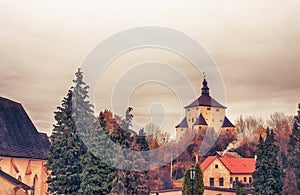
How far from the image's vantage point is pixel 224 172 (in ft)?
210

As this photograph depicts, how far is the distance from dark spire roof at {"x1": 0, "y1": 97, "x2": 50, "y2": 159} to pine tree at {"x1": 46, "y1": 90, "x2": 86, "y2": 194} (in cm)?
775

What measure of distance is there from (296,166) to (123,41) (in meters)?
23.8

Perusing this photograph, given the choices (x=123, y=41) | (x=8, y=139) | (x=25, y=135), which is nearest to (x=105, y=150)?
(x=8, y=139)

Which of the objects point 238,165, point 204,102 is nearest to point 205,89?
point 204,102

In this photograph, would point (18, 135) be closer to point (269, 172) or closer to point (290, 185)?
point (269, 172)

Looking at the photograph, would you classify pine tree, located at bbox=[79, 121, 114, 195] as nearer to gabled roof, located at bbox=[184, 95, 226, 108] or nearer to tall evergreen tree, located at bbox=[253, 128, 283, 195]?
tall evergreen tree, located at bbox=[253, 128, 283, 195]

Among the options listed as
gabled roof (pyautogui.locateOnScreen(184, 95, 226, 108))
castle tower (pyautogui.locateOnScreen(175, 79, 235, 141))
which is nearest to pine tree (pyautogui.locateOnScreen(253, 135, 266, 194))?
castle tower (pyautogui.locateOnScreen(175, 79, 235, 141))

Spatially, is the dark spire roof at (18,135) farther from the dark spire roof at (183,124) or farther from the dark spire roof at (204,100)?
the dark spire roof at (204,100)

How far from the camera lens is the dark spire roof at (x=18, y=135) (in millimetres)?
39550

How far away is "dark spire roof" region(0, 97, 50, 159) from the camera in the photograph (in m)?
39.5

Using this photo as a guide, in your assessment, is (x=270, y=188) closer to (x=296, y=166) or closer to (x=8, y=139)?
(x=296, y=166)

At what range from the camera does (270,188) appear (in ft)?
117

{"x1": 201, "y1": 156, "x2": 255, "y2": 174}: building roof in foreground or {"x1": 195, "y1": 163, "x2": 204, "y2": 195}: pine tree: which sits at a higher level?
{"x1": 201, "y1": 156, "x2": 255, "y2": 174}: building roof in foreground

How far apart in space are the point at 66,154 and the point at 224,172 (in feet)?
124
